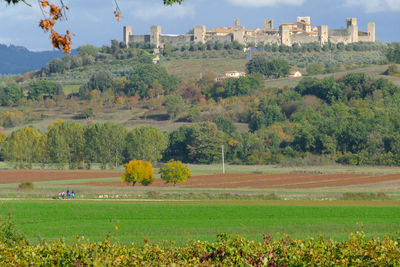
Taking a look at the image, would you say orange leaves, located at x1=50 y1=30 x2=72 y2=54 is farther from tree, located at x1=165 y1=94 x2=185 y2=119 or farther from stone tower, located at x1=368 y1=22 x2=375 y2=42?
stone tower, located at x1=368 y1=22 x2=375 y2=42

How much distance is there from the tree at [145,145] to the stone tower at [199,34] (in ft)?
337

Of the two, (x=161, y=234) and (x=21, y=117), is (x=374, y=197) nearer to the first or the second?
(x=161, y=234)

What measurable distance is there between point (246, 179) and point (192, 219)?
31891mm

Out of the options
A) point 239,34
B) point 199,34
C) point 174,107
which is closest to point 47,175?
point 174,107

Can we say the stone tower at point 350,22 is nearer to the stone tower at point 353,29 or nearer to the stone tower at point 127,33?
the stone tower at point 353,29

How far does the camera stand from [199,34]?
18650 cm

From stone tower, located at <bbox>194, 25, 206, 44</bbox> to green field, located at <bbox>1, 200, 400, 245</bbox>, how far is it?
146m

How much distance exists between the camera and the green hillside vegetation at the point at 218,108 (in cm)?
8600

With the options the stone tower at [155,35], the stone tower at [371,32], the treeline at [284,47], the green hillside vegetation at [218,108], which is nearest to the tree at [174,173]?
the green hillside vegetation at [218,108]

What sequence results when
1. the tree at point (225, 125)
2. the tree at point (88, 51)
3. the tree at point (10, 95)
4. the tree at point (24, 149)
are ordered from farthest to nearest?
the tree at point (88, 51) < the tree at point (10, 95) < the tree at point (225, 125) < the tree at point (24, 149)

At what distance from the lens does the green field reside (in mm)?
27742

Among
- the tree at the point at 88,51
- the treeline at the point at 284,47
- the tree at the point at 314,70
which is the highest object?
the tree at the point at 88,51

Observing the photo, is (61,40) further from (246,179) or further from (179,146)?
(179,146)

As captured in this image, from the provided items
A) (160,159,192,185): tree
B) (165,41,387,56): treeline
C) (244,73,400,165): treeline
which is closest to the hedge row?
(160,159,192,185): tree
